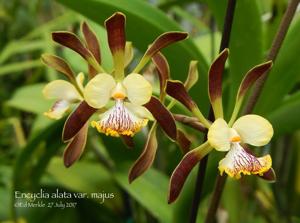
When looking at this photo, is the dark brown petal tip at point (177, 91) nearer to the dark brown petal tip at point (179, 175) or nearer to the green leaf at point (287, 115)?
the dark brown petal tip at point (179, 175)

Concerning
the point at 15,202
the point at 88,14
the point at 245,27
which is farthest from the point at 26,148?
the point at 245,27

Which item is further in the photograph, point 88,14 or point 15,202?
point 15,202

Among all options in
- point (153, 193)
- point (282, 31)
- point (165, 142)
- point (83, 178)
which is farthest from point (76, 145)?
point (83, 178)

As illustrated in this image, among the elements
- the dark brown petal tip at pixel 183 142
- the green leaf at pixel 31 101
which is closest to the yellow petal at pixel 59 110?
the dark brown petal tip at pixel 183 142

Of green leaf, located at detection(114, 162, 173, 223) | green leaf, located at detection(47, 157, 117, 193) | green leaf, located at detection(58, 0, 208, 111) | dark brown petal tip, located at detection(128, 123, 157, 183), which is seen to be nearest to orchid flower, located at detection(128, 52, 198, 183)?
dark brown petal tip, located at detection(128, 123, 157, 183)

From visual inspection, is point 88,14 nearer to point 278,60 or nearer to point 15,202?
point 278,60

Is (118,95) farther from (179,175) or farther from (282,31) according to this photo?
(282,31)
